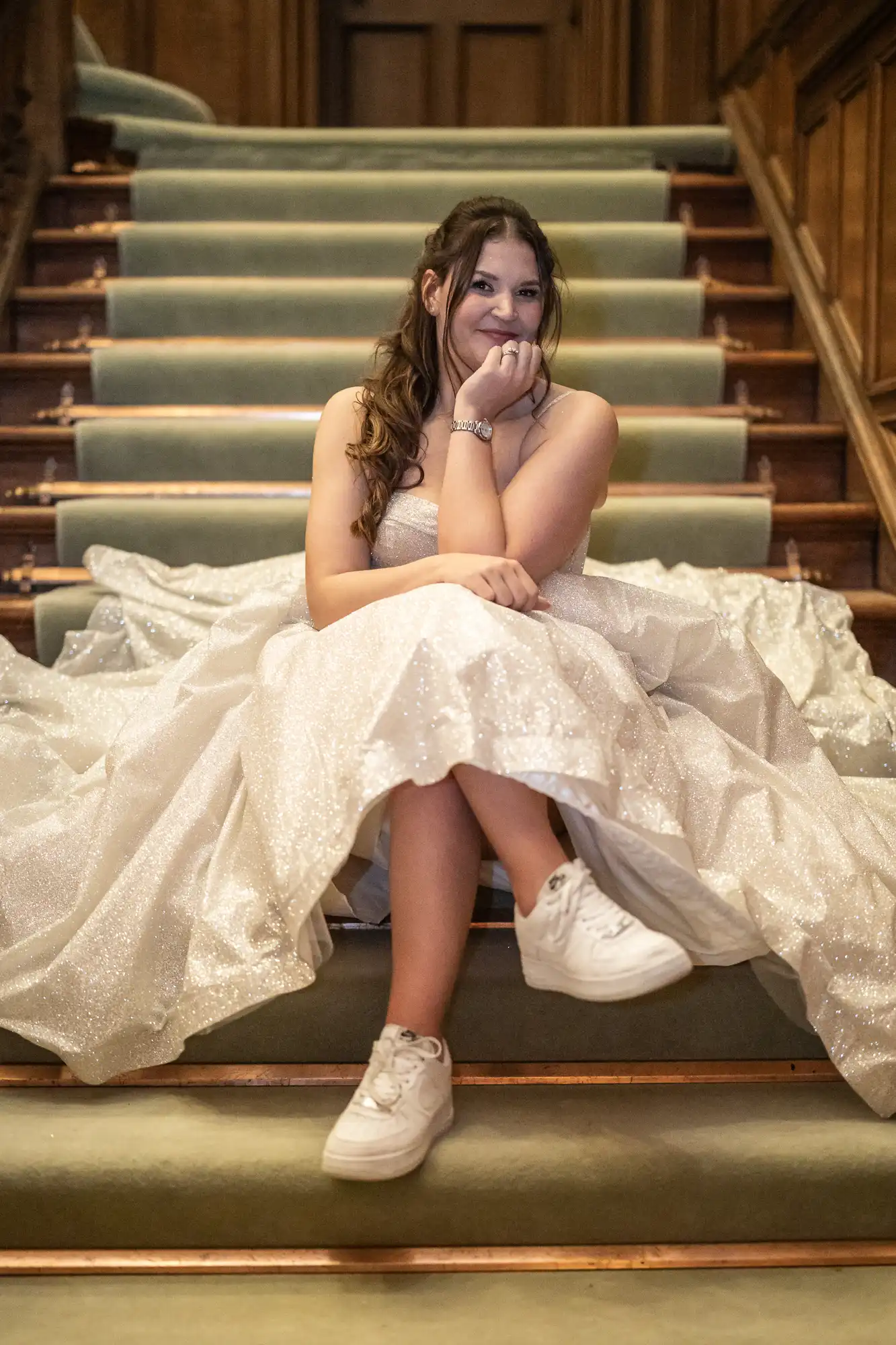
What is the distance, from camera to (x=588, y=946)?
128 centimetres

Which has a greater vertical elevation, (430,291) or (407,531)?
(430,291)

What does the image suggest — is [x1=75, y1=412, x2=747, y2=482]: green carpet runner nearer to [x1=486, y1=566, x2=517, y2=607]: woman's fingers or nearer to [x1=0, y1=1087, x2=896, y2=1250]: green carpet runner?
[x1=486, y1=566, x2=517, y2=607]: woman's fingers

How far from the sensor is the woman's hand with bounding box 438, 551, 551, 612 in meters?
1.49

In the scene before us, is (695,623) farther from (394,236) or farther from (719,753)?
(394,236)

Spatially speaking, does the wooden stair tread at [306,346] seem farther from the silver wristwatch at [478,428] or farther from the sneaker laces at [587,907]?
the sneaker laces at [587,907]

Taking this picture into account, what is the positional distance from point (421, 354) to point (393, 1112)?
1096 millimetres

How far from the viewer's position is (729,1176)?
1367 mm

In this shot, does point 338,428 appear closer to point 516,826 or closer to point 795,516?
point 516,826

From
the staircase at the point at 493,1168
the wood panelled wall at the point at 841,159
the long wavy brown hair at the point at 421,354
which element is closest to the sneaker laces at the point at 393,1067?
the staircase at the point at 493,1168

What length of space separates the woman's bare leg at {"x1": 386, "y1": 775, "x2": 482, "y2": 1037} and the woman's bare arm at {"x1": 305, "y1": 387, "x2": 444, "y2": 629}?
0.99ft

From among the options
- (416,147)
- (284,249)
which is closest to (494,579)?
(284,249)

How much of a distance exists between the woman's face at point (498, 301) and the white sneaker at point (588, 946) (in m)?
0.81

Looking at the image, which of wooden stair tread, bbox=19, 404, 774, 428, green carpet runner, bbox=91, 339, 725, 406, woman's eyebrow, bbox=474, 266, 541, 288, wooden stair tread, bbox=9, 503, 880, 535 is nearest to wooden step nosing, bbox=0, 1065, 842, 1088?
woman's eyebrow, bbox=474, 266, 541, 288

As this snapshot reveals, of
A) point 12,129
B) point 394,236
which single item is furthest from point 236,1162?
point 12,129
